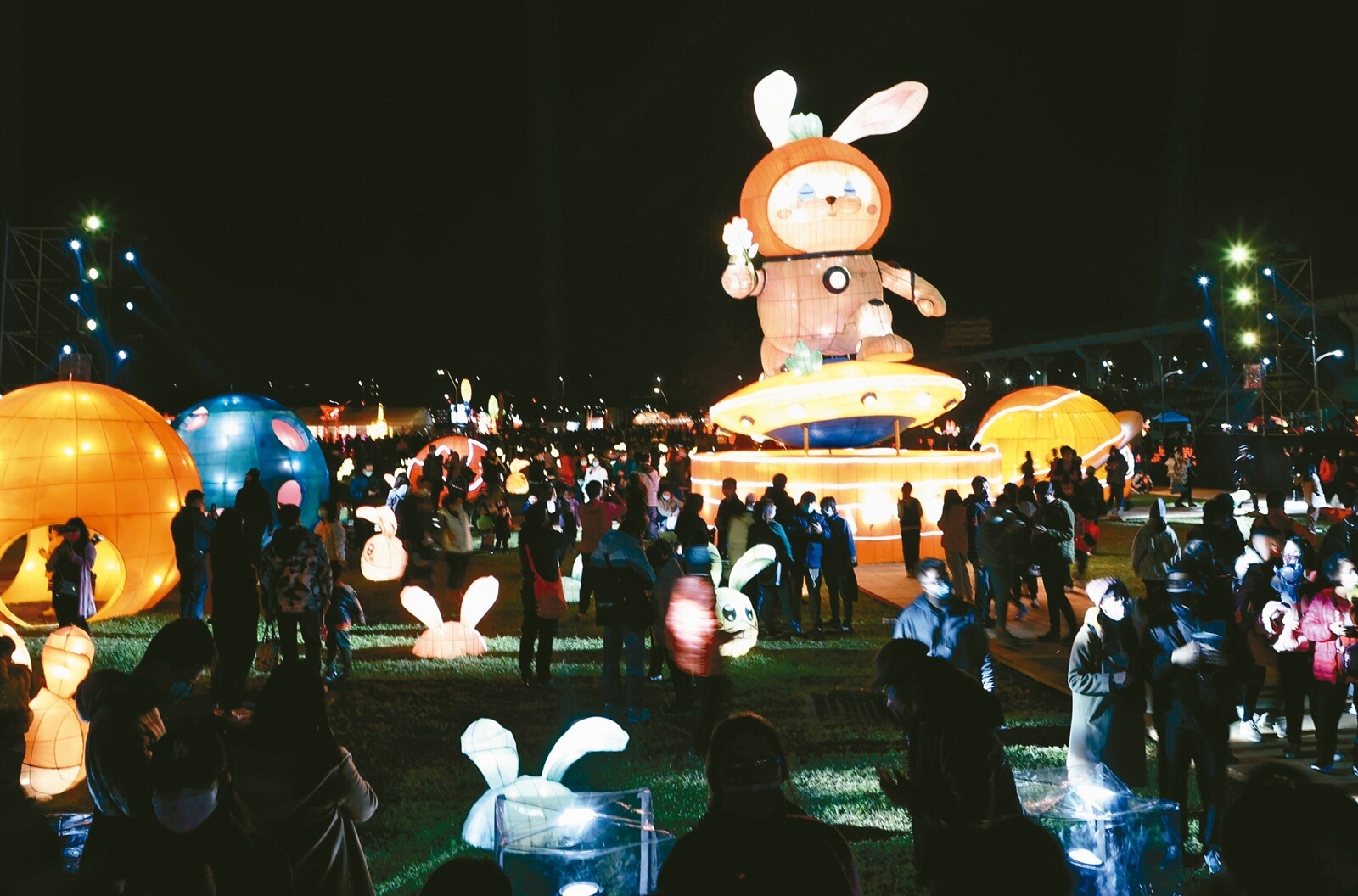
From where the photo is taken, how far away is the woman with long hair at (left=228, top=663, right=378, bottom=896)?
3.16m

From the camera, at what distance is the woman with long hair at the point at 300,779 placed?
125 inches

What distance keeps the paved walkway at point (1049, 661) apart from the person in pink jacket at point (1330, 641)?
0.23 meters

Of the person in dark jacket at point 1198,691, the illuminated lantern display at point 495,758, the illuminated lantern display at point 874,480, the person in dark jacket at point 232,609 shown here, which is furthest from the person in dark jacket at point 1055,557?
the person in dark jacket at point 232,609

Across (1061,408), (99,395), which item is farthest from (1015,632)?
(1061,408)

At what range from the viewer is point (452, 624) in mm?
9945

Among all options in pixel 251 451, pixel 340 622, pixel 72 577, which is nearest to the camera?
pixel 340 622

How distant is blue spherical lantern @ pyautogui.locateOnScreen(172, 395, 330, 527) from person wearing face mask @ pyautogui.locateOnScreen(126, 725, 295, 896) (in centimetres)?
1249

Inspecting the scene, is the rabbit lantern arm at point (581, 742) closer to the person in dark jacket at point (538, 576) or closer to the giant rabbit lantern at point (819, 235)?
the person in dark jacket at point (538, 576)

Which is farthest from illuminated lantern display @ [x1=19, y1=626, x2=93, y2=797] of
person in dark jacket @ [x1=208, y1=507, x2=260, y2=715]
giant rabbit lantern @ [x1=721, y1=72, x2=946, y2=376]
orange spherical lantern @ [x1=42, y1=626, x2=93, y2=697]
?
giant rabbit lantern @ [x1=721, y1=72, x2=946, y2=376]

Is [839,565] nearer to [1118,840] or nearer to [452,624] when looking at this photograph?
[452,624]

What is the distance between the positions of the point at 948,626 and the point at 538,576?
3670 millimetres

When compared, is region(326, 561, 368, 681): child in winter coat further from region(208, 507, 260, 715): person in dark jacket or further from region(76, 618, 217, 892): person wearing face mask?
region(76, 618, 217, 892): person wearing face mask

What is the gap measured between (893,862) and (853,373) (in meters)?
11.1

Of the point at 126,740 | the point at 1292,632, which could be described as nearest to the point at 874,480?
the point at 1292,632
